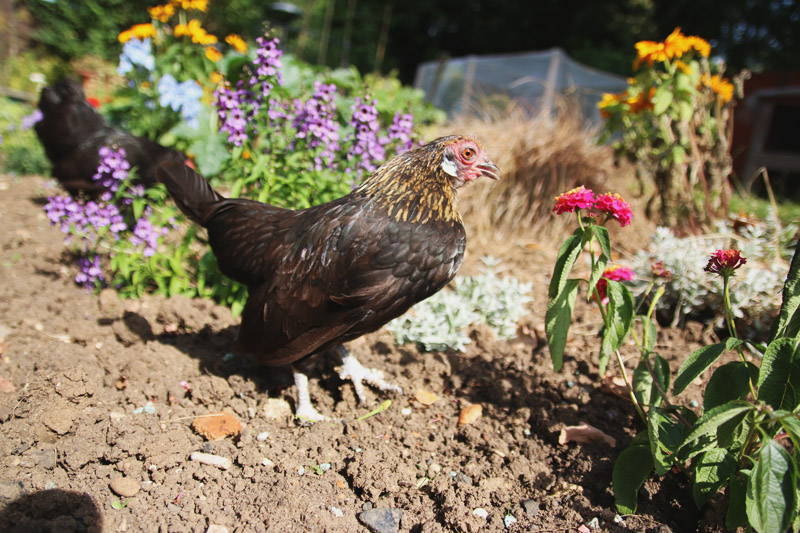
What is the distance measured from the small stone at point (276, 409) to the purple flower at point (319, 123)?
1.35m

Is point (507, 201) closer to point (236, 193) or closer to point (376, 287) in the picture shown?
point (236, 193)

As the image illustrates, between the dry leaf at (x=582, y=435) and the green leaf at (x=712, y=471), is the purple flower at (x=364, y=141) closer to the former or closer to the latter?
the dry leaf at (x=582, y=435)

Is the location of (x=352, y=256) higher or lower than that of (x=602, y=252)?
lower

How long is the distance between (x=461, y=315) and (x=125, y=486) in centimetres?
187

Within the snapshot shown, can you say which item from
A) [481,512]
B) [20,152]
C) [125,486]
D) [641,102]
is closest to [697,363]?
[481,512]

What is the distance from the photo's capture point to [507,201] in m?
4.93

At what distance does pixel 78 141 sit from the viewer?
4.50 meters

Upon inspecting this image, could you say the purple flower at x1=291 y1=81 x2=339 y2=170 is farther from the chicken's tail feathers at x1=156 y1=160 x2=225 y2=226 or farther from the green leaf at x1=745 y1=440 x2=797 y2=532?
the green leaf at x1=745 y1=440 x2=797 y2=532

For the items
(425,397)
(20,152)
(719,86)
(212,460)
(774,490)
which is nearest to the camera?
(774,490)

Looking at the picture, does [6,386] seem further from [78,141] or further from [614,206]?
[78,141]

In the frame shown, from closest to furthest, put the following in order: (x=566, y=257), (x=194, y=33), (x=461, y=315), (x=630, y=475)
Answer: (x=630, y=475), (x=566, y=257), (x=461, y=315), (x=194, y=33)

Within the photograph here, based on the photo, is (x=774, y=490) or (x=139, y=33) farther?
(x=139, y=33)

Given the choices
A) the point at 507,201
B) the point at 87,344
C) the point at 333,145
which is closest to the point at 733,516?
the point at 333,145

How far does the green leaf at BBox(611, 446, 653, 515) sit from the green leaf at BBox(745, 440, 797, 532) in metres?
0.45
